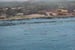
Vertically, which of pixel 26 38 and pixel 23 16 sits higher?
pixel 23 16

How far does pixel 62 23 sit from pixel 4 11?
64cm

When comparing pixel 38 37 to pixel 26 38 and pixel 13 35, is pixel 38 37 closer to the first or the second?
pixel 26 38

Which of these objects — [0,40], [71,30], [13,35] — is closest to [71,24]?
[71,30]

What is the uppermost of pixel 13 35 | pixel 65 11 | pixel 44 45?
pixel 65 11

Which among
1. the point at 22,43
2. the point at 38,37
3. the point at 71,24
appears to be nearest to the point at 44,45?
the point at 38,37

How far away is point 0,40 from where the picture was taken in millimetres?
1895

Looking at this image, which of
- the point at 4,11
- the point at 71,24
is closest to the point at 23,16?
the point at 4,11

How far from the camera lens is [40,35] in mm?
1920

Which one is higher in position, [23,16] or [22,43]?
[23,16]

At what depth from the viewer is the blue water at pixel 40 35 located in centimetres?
189

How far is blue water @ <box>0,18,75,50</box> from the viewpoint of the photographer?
1.89 metres

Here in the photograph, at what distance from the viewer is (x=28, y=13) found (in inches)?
77.1

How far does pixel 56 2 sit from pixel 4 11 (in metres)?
0.57

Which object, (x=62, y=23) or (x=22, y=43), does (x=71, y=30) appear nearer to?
(x=62, y=23)
